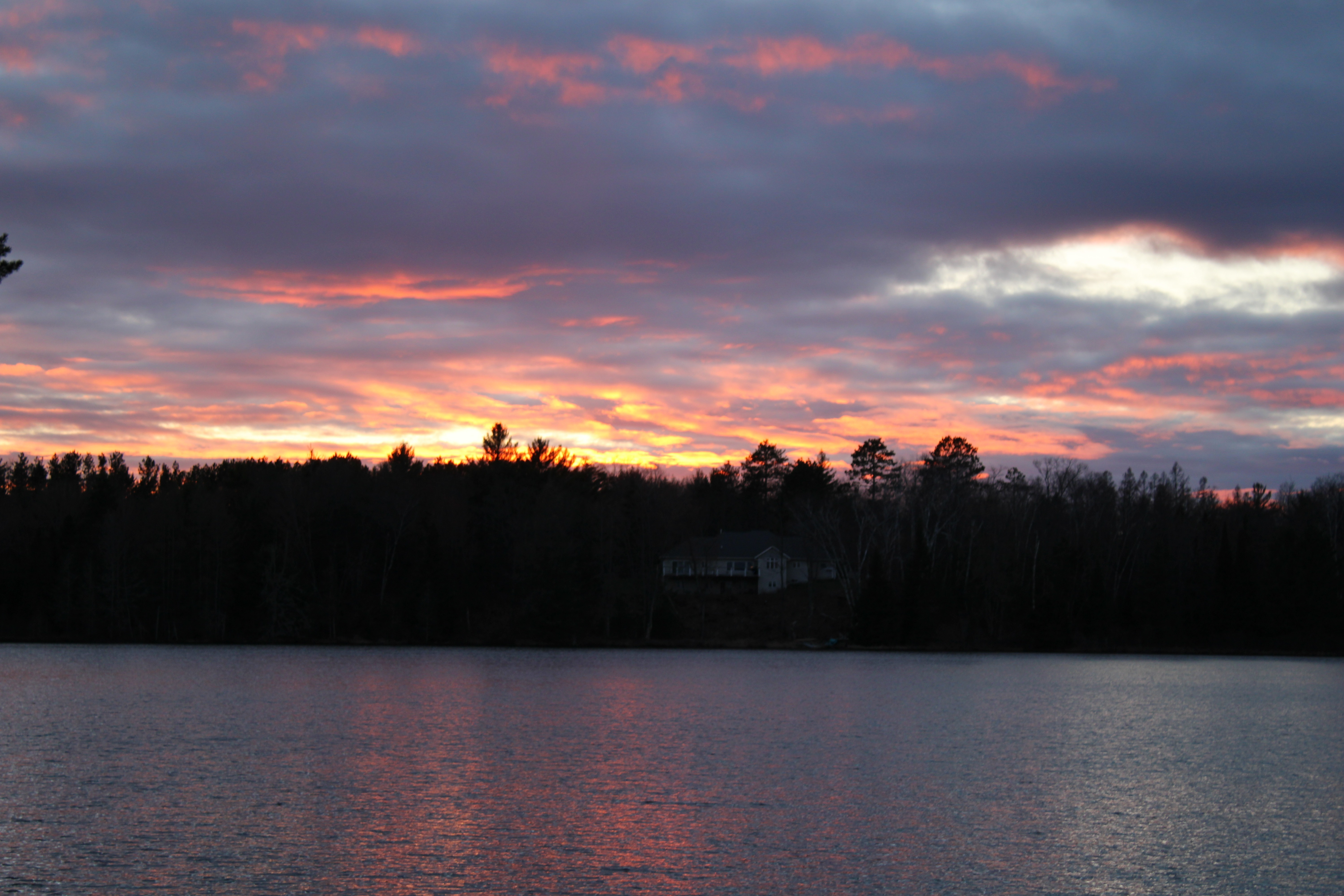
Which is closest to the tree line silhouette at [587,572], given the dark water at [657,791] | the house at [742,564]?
the house at [742,564]

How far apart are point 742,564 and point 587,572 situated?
95.8 ft

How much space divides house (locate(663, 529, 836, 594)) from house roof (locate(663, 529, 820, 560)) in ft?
0.23

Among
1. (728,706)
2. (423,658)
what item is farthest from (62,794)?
(423,658)

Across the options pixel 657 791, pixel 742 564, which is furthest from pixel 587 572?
pixel 657 791

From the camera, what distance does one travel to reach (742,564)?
122 m

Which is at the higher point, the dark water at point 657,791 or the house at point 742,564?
the house at point 742,564

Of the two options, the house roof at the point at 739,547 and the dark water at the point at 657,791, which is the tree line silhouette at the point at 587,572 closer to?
the house roof at the point at 739,547

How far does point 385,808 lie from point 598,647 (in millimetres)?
71809

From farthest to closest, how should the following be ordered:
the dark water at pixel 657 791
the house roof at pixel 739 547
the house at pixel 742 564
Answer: the house roof at pixel 739 547
the house at pixel 742 564
the dark water at pixel 657 791

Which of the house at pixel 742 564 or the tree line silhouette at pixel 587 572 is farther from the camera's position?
the house at pixel 742 564

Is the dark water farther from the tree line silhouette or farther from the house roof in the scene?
the house roof

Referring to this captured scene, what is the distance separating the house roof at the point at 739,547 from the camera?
116000mm

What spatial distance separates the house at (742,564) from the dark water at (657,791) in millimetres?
58657

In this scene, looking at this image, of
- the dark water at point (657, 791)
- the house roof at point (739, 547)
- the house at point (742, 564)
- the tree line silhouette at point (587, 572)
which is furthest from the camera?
Result: the house roof at point (739, 547)
